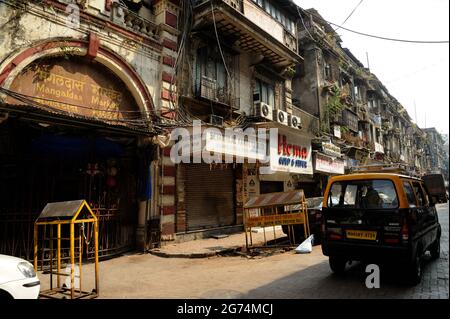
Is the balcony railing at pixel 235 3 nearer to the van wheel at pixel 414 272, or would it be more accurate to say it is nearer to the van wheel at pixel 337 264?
the van wheel at pixel 337 264

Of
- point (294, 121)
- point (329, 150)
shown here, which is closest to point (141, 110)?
point (294, 121)

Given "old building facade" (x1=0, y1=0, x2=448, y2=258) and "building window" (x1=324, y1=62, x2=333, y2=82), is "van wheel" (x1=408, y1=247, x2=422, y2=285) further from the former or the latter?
"building window" (x1=324, y1=62, x2=333, y2=82)

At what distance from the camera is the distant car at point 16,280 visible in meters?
4.07

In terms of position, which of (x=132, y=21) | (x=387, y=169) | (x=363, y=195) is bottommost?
(x=363, y=195)

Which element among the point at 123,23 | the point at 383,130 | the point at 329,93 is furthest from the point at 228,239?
the point at 383,130

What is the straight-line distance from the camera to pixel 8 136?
8289mm

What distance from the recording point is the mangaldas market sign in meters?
8.38

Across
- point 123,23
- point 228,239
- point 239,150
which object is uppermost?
point 123,23

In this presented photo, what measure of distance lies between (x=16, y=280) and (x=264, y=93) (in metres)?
14.5

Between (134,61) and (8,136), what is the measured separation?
4.57m

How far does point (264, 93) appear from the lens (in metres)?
16.8

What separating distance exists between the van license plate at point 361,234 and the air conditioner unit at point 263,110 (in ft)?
33.1

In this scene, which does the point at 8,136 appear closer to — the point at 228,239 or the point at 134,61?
the point at 134,61

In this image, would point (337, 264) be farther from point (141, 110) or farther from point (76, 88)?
point (76, 88)
